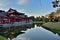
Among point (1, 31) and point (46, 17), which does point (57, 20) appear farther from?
point (1, 31)

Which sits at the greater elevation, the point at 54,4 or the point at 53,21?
the point at 54,4

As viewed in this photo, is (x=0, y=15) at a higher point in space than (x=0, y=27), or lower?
higher

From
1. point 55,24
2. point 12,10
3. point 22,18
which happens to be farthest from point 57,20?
point 12,10

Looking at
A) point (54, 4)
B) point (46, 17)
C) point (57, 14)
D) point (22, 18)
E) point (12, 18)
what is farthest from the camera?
point (57, 14)

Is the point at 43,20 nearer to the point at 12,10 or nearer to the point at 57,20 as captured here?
the point at 57,20

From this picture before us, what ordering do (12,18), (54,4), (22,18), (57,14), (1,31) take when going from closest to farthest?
(54,4) → (1,31) → (12,18) → (22,18) → (57,14)

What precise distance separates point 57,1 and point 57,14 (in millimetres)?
16424

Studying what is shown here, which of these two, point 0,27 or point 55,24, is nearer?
point 0,27

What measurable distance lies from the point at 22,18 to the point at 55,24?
6.99m

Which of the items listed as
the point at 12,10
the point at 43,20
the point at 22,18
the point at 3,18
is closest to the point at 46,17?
the point at 43,20

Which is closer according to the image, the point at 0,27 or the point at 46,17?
the point at 0,27

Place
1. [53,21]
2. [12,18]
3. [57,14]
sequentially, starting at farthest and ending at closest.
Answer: [57,14] → [53,21] → [12,18]

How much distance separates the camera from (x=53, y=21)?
21.5 metres

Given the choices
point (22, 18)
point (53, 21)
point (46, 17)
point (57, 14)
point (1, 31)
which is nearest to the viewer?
point (1, 31)
